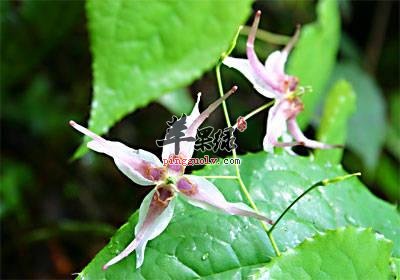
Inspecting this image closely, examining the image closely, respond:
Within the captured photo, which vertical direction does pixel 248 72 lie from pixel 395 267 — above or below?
above

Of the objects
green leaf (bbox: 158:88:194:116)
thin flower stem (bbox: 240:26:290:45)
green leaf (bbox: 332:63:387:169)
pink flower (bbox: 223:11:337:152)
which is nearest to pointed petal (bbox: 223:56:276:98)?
pink flower (bbox: 223:11:337:152)

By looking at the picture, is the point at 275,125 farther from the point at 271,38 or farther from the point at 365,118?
the point at 365,118

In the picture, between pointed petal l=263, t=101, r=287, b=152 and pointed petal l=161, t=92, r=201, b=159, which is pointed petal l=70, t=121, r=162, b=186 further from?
pointed petal l=263, t=101, r=287, b=152

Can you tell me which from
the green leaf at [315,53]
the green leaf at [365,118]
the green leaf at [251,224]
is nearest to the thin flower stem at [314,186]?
the green leaf at [251,224]

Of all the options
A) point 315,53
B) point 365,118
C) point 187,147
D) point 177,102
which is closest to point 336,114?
point 315,53

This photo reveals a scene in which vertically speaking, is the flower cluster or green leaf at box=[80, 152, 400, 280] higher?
the flower cluster

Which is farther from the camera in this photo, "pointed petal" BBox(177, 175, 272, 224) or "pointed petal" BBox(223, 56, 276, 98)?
"pointed petal" BBox(223, 56, 276, 98)

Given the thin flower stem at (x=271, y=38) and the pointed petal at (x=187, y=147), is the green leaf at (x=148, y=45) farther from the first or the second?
the thin flower stem at (x=271, y=38)
